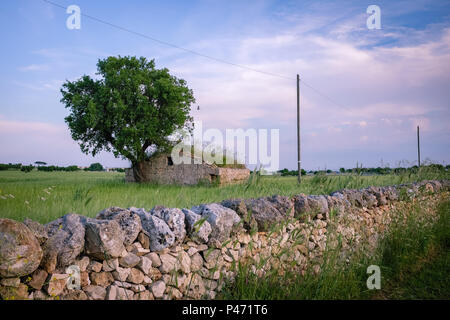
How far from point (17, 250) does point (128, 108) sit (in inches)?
590

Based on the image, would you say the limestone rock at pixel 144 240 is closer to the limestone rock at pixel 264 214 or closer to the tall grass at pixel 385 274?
the tall grass at pixel 385 274

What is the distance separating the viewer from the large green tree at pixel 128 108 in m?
16.2

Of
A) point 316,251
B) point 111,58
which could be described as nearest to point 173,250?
point 316,251

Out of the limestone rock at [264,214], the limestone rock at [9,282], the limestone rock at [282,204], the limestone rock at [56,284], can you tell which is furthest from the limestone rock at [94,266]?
the limestone rock at [282,204]

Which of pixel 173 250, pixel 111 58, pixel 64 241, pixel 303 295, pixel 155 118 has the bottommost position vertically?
pixel 303 295

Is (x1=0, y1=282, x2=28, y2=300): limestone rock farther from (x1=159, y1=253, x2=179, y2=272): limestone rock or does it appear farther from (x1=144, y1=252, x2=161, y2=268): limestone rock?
(x1=159, y1=253, x2=179, y2=272): limestone rock

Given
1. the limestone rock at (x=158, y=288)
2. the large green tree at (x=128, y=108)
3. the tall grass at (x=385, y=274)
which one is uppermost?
the large green tree at (x=128, y=108)

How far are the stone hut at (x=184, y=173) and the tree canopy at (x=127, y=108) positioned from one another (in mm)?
719

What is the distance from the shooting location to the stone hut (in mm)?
15539

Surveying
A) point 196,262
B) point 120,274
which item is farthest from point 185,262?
point 120,274

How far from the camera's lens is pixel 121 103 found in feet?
51.9

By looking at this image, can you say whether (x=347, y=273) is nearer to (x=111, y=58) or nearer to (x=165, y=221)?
(x=165, y=221)
